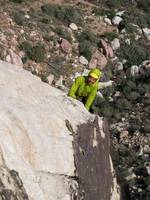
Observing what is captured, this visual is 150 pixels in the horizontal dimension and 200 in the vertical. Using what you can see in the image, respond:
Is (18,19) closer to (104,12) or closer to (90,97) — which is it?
(104,12)

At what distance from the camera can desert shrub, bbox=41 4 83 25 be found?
111 feet

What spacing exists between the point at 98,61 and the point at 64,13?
525 centimetres

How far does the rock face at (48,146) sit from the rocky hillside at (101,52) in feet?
22.1

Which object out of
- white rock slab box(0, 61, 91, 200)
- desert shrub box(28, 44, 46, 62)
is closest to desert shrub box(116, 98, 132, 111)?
desert shrub box(28, 44, 46, 62)

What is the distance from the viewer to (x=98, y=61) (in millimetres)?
30469

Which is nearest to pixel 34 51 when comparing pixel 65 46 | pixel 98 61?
pixel 65 46

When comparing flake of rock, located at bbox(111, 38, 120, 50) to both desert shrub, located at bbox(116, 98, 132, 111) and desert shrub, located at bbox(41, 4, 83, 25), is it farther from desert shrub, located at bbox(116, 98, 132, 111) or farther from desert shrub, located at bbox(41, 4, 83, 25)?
desert shrub, located at bbox(116, 98, 132, 111)

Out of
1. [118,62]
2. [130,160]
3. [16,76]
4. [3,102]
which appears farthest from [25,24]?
[3,102]

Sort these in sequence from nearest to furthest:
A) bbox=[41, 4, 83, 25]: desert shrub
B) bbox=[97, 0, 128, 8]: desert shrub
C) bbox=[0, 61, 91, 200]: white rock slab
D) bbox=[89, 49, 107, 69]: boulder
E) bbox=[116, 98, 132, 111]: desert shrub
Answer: bbox=[0, 61, 91, 200]: white rock slab → bbox=[116, 98, 132, 111]: desert shrub → bbox=[89, 49, 107, 69]: boulder → bbox=[41, 4, 83, 25]: desert shrub → bbox=[97, 0, 128, 8]: desert shrub

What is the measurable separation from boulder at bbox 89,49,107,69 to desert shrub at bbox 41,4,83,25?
3.72 meters

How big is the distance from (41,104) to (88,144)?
1517mm

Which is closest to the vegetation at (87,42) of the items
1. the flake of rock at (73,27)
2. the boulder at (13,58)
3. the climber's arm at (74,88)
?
the flake of rock at (73,27)

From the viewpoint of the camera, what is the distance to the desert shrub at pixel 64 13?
3384 centimetres

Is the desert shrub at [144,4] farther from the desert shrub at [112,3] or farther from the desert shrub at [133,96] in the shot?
the desert shrub at [133,96]
